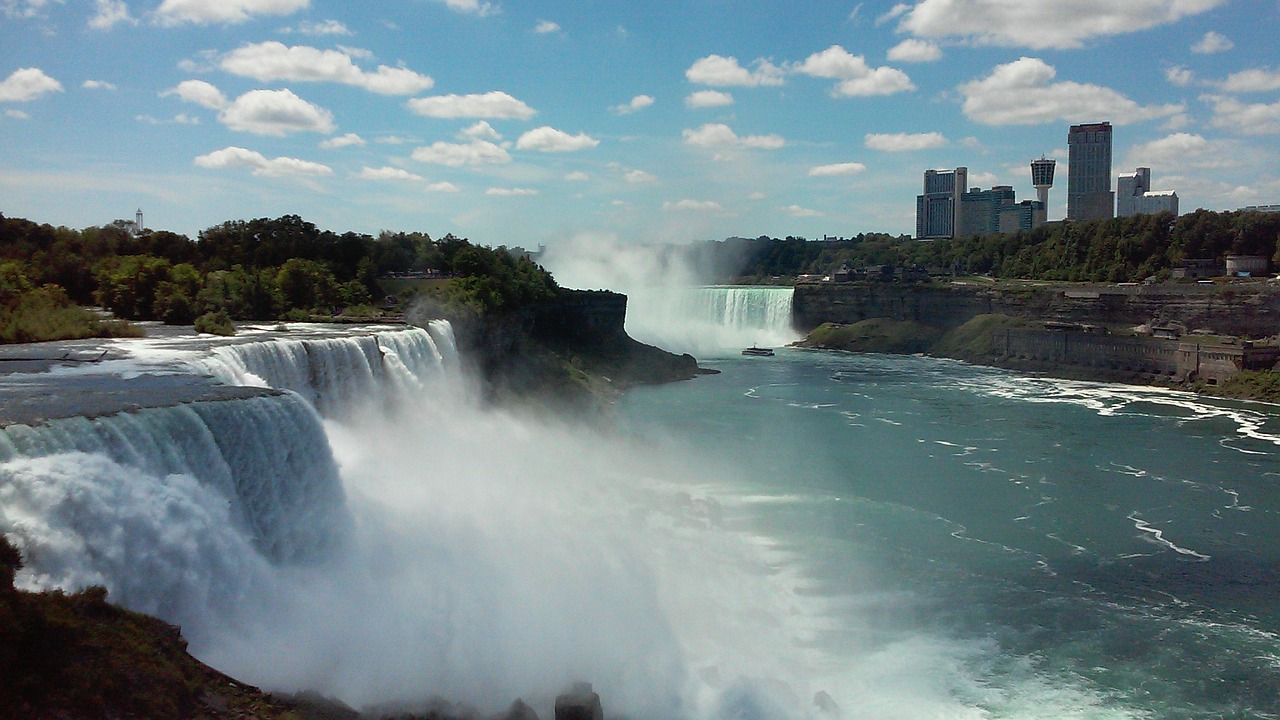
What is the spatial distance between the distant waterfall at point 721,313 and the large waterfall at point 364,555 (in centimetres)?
4775

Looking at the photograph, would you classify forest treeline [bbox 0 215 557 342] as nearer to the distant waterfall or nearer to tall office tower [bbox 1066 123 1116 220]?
the distant waterfall

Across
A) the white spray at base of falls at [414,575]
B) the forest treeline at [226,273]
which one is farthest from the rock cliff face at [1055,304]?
the white spray at base of falls at [414,575]

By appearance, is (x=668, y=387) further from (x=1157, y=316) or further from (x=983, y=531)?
(x=1157, y=316)

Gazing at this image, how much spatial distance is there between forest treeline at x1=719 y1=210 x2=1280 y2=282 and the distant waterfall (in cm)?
2374

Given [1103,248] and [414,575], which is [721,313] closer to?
[1103,248]

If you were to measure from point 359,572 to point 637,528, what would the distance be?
700 cm

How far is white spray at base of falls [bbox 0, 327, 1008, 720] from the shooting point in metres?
9.37

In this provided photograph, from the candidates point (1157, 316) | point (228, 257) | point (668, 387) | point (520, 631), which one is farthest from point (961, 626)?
point (1157, 316)

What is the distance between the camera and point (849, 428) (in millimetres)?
32375

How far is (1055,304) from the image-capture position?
57156mm

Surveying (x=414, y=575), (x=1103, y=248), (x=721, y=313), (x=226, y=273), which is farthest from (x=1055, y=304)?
(x=414, y=575)

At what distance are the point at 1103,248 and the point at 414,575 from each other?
238 ft

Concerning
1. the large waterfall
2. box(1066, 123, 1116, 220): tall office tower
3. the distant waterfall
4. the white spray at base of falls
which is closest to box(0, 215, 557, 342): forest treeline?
the large waterfall

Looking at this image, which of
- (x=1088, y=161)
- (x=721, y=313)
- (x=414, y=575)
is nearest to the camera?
(x=414, y=575)
